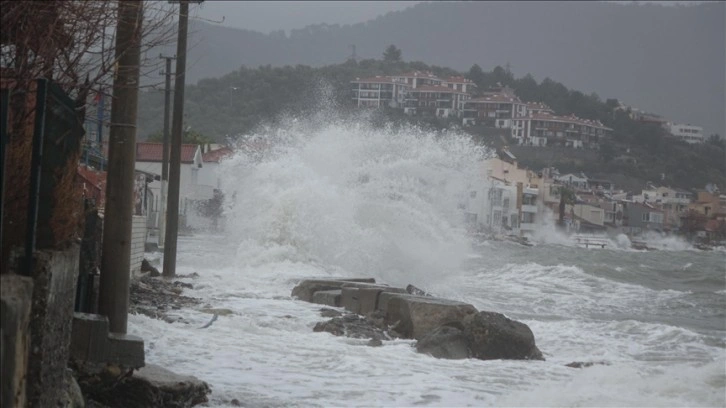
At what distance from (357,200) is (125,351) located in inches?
1013

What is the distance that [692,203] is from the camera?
85375 mm

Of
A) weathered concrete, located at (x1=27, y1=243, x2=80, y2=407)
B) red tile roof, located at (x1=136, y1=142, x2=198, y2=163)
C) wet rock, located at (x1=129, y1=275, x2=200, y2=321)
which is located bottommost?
wet rock, located at (x1=129, y1=275, x2=200, y2=321)

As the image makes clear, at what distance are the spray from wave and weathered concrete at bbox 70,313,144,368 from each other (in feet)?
66.1

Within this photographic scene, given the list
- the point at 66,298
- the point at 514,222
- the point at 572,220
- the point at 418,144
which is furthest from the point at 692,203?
the point at 66,298

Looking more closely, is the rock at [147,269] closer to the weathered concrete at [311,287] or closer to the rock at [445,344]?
the weathered concrete at [311,287]

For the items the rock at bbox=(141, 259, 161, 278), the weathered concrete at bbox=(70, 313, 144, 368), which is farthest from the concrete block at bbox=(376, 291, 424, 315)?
the weathered concrete at bbox=(70, 313, 144, 368)

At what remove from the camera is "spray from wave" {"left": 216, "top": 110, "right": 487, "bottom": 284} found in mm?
31000

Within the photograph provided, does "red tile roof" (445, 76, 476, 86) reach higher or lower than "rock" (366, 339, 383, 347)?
higher

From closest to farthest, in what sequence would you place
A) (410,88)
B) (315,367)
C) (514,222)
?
(315,367) → (514,222) → (410,88)

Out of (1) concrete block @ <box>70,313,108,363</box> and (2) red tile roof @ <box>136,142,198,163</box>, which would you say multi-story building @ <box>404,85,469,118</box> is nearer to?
(2) red tile roof @ <box>136,142,198,163</box>

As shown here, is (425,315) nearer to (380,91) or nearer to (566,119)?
(380,91)

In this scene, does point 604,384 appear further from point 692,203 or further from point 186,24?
point 692,203

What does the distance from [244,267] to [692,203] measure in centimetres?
6365

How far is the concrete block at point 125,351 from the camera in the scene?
8977 mm
